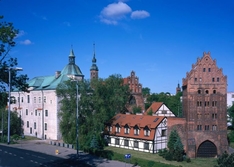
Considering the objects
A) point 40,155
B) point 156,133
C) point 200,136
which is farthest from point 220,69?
point 40,155

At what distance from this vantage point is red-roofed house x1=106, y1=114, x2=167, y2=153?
147 feet

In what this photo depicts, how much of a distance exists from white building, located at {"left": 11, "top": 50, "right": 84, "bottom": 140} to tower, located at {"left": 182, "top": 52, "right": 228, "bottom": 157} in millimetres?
26304

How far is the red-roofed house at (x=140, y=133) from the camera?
1764 inches

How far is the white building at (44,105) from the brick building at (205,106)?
26190mm

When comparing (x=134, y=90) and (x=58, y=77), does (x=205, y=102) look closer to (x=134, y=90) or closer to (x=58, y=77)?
(x=134, y=90)

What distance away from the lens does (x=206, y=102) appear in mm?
45719

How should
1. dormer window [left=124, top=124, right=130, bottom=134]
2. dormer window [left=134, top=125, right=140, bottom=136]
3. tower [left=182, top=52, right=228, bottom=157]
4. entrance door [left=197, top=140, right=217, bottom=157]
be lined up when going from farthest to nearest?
1. dormer window [left=124, top=124, right=130, bottom=134]
2. dormer window [left=134, top=125, right=140, bottom=136]
3. entrance door [left=197, top=140, right=217, bottom=157]
4. tower [left=182, top=52, right=228, bottom=157]

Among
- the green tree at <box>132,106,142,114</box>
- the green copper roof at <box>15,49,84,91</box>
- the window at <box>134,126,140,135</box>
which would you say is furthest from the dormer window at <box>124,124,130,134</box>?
the green tree at <box>132,106,142,114</box>

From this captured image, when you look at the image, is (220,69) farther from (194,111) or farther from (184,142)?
(184,142)

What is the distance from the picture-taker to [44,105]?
59.9m

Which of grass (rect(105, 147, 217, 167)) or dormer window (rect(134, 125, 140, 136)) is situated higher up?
dormer window (rect(134, 125, 140, 136))

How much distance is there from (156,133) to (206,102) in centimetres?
978

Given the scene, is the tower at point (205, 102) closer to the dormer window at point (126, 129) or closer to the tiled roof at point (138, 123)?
the tiled roof at point (138, 123)

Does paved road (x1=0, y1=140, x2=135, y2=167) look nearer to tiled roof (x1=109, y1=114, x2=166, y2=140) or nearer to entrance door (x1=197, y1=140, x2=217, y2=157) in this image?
tiled roof (x1=109, y1=114, x2=166, y2=140)
